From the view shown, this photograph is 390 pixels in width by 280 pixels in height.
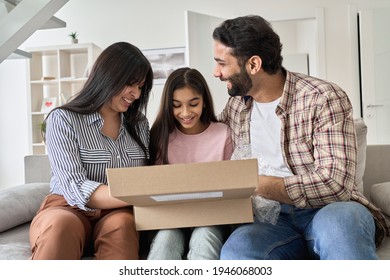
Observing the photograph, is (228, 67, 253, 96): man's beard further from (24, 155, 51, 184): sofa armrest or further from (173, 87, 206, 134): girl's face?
(24, 155, 51, 184): sofa armrest

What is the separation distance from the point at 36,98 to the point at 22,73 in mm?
459

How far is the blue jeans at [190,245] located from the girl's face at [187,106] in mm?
372

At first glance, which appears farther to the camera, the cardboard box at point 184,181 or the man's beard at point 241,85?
the man's beard at point 241,85

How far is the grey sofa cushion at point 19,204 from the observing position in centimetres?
139

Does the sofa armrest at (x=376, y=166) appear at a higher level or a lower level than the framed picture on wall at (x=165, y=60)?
lower

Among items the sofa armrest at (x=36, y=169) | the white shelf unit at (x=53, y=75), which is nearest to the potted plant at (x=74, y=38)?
the white shelf unit at (x=53, y=75)

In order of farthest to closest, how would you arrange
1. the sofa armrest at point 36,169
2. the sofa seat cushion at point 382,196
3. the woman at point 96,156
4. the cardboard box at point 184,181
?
the sofa armrest at point 36,169, the sofa seat cushion at point 382,196, the woman at point 96,156, the cardboard box at point 184,181

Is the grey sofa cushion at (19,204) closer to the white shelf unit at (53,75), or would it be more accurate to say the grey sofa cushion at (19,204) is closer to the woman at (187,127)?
the woman at (187,127)

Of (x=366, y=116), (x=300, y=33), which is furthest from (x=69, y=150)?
(x=300, y=33)

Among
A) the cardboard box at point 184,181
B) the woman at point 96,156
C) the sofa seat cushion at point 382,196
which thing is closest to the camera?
the cardboard box at point 184,181

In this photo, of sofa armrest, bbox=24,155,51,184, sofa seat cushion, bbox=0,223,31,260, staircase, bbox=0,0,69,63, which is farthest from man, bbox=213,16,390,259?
sofa armrest, bbox=24,155,51,184

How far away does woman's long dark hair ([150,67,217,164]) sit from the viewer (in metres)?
1.45

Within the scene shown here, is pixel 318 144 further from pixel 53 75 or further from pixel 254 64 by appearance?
pixel 53 75
